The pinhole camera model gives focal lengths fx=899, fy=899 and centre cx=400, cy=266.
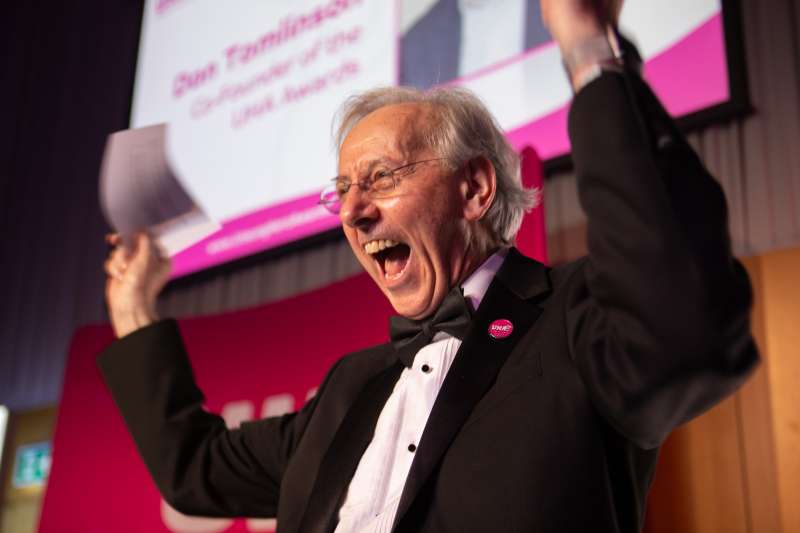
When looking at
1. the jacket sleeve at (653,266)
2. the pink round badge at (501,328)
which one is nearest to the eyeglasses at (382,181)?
the pink round badge at (501,328)

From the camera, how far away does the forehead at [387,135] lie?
141cm

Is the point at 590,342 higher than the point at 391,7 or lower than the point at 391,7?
lower

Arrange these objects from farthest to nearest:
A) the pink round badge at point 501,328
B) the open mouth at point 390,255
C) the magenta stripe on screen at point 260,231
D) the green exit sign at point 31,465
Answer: the green exit sign at point 31,465, the magenta stripe on screen at point 260,231, the open mouth at point 390,255, the pink round badge at point 501,328

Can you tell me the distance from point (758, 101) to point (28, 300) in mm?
4369

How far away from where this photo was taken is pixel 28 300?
18.1 ft

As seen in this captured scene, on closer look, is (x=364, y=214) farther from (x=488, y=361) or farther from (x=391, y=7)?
(x=391, y=7)

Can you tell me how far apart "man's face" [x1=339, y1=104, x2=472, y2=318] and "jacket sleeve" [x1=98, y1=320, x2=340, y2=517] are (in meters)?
0.26

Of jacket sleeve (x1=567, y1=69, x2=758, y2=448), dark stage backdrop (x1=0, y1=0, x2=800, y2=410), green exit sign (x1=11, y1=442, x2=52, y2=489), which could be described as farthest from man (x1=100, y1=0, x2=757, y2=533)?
green exit sign (x1=11, y1=442, x2=52, y2=489)

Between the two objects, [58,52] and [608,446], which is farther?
[58,52]

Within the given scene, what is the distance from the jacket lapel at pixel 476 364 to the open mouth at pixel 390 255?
195 millimetres

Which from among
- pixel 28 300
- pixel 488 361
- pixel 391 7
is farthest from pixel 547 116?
pixel 28 300

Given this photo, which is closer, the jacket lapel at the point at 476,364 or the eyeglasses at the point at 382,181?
the jacket lapel at the point at 476,364

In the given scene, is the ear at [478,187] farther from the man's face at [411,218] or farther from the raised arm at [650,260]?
the raised arm at [650,260]

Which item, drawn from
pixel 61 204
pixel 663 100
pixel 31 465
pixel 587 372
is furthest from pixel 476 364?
pixel 61 204
